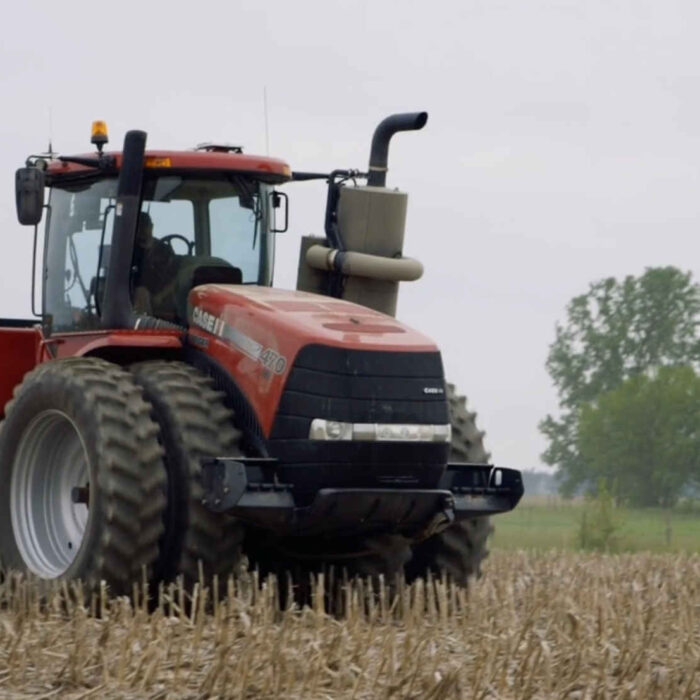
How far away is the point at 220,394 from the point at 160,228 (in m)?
1.47

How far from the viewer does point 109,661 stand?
8070 mm

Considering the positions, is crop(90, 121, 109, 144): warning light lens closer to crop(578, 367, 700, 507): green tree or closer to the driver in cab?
the driver in cab

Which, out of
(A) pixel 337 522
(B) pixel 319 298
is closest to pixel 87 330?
(B) pixel 319 298

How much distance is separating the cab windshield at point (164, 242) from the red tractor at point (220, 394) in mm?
12

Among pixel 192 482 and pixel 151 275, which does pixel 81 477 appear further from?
pixel 151 275

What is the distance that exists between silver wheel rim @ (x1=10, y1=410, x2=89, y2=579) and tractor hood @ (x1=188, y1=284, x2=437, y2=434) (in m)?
1.02

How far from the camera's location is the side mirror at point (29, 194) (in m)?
11.4

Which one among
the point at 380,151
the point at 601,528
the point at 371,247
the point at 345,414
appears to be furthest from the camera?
the point at 601,528

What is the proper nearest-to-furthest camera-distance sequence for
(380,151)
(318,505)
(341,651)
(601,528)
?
(341,651), (318,505), (380,151), (601,528)

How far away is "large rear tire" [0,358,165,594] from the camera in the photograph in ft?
33.6

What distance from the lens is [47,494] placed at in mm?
11359

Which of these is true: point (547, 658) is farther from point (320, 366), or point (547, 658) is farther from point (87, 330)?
point (87, 330)

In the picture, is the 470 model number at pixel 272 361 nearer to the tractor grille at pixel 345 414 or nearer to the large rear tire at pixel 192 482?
the tractor grille at pixel 345 414

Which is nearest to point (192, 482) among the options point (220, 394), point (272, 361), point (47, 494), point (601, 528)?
point (220, 394)
